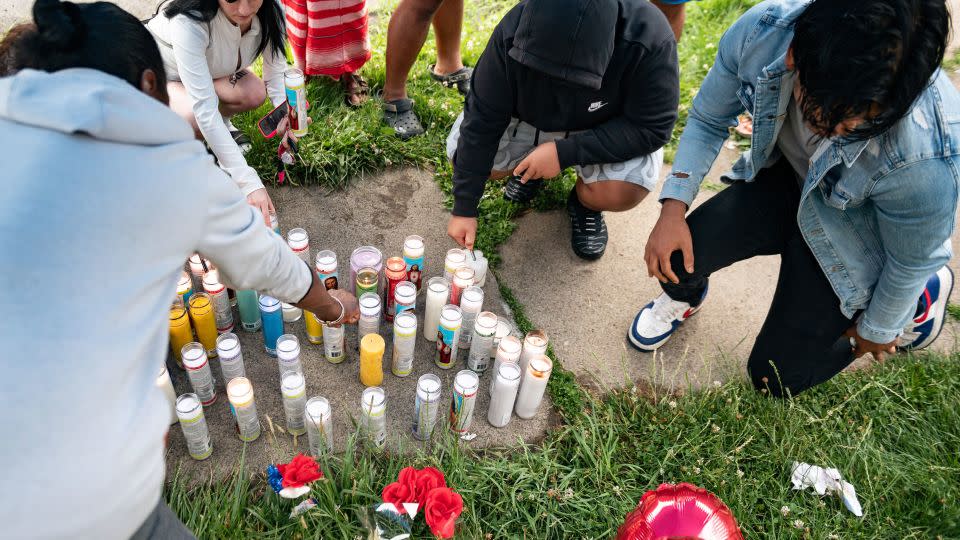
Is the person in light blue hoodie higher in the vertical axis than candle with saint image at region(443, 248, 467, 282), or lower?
higher

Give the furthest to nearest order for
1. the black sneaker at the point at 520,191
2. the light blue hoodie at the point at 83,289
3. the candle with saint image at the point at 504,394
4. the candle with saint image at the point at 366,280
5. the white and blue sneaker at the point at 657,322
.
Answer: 1. the black sneaker at the point at 520,191
2. the white and blue sneaker at the point at 657,322
3. the candle with saint image at the point at 366,280
4. the candle with saint image at the point at 504,394
5. the light blue hoodie at the point at 83,289

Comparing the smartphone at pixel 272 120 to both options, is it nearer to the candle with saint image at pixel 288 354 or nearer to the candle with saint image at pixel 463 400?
the candle with saint image at pixel 288 354

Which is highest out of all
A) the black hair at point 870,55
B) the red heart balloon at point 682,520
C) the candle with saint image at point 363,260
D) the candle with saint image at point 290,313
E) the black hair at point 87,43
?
the black hair at point 870,55

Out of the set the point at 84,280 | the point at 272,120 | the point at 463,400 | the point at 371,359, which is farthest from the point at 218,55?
the point at 84,280

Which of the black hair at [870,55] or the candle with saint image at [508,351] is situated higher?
the black hair at [870,55]

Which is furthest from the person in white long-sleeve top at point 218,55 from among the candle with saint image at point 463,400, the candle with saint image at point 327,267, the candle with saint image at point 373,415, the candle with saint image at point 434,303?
the candle with saint image at point 463,400

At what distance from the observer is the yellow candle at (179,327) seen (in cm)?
242

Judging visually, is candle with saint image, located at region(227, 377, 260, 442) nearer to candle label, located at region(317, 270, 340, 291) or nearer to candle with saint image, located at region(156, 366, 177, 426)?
candle with saint image, located at region(156, 366, 177, 426)

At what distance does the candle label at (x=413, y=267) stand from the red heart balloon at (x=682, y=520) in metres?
1.55

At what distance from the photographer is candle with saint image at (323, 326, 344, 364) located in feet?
8.33

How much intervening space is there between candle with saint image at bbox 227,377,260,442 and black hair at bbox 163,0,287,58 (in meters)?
1.50

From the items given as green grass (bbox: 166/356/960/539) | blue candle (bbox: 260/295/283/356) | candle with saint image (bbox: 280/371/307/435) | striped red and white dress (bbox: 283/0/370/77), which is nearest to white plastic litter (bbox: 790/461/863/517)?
green grass (bbox: 166/356/960/539)

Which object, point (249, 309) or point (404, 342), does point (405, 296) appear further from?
point (249, 309)

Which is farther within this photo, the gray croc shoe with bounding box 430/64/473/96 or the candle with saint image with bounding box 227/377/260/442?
the gray croc shoe with bounding box 430/64/473/96
